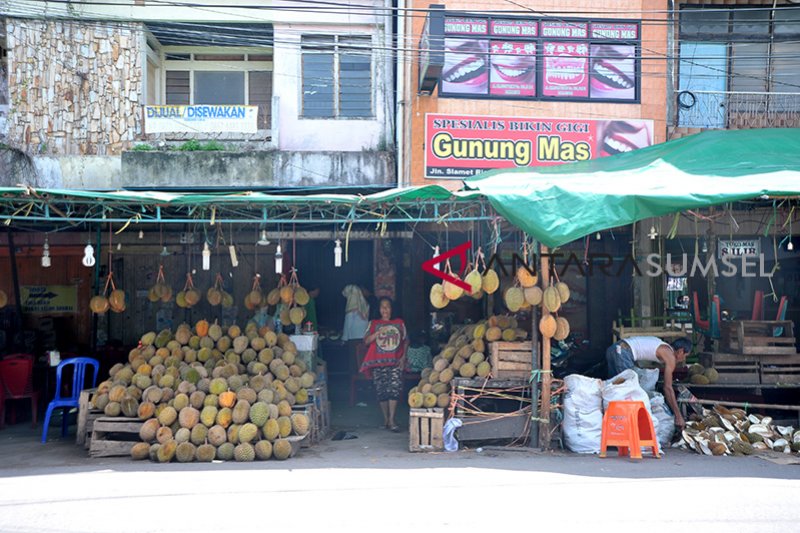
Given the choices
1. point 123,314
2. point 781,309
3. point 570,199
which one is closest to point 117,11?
point 123,314

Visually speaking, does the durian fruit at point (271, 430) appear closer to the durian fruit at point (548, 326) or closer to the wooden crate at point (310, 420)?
the wooden crate at point (310, 420)

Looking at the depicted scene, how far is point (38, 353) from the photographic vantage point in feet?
42.6

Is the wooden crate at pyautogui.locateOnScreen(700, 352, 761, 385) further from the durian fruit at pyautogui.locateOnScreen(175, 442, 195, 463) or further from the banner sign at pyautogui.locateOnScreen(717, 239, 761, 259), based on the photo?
the durian fruit at pyautogui.locateOnScreen(175, 442, 195, 463)

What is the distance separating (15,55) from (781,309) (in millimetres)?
13555

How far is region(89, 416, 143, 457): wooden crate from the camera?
873 centimetres

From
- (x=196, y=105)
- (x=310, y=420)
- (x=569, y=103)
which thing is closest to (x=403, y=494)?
(x=310, y=420)

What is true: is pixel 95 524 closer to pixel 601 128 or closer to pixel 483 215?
pixel 483 215

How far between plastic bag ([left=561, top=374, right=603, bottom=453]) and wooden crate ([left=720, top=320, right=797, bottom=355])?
3.01 metres

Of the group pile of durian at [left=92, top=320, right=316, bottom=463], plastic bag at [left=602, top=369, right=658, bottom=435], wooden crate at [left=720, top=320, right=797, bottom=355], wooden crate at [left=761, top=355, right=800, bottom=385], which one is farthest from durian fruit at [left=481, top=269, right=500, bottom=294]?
wooden crate at [left=761, top=355, right=800, bottom=385]

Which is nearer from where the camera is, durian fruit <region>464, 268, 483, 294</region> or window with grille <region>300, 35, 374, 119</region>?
durian fruit <region>464, 268, 483, 294</region>

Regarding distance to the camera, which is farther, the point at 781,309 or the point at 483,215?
the point at 781,309

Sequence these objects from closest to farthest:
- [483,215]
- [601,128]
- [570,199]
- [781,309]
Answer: [570,199] < [483,215] < [781,309] < [601,128]

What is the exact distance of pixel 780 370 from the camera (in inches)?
412

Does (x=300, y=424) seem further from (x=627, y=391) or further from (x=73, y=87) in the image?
(x=73, y=87)
